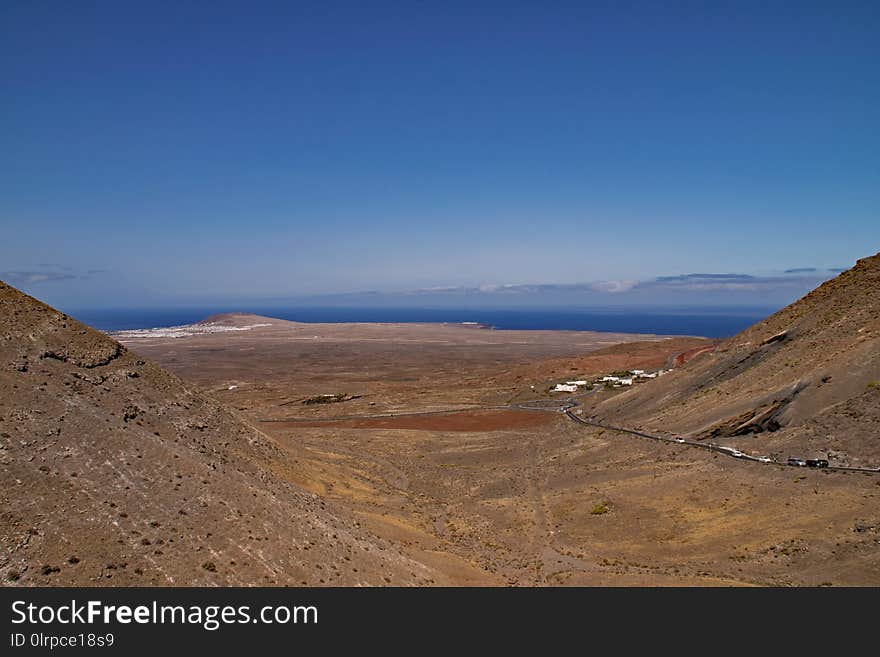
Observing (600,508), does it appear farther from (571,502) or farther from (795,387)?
(795,387)

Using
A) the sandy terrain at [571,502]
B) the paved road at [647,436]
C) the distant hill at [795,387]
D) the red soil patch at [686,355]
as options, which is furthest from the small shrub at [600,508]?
the red soil patch at [686,355]

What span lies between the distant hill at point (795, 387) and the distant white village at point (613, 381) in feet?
48.3

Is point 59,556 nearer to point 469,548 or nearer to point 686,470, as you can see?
point 469,548

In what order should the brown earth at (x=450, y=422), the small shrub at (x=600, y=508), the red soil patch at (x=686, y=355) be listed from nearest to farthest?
1. the small shrub at (x=600, y=508)
2. the brown earth at (x=450, y=422)
3. the red soil patch at (x=686, y=355)

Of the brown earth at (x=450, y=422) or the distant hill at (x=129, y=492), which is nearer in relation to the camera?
the distant hill at (x=129, y=492)

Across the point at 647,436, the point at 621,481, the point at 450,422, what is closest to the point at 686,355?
the point at 450,422

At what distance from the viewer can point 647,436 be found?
132ft

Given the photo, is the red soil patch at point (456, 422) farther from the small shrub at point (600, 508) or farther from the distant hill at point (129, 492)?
the distant hill at point (129, 492)

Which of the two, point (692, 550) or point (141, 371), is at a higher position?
point (141, 371)

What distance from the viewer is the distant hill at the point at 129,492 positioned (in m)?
13.6

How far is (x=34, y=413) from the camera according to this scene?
60.3 feet

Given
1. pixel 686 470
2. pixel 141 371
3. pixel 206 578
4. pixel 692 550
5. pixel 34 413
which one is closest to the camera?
pixel 206 578

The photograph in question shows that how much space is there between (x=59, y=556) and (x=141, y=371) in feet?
55.3
